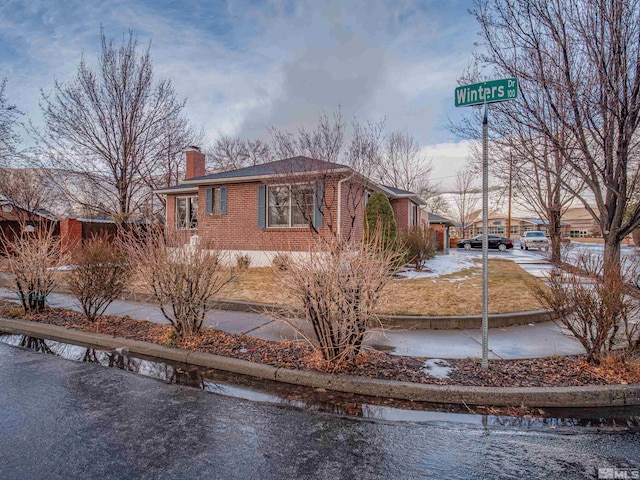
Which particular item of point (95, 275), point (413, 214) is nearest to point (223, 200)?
point (95, 275)

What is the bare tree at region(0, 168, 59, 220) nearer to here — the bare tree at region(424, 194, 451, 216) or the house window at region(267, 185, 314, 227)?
the house window at region(267, 185, 314, 227)

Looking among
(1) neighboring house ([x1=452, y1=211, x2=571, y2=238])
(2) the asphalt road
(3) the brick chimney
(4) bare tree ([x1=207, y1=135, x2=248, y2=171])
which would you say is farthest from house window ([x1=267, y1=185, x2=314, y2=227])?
(1) neighboring house ([x1=452, y1=211, x2=571, y2=238])

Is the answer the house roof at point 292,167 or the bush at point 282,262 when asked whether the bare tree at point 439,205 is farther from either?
the bush at point 282,262

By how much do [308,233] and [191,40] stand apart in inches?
287

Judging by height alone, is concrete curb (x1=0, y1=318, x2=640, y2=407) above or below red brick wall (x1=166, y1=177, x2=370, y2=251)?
below

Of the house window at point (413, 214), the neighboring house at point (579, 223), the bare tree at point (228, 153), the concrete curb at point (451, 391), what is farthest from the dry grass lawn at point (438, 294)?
the neighboring house at point (579, 223)

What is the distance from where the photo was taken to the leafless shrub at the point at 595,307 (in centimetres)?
407

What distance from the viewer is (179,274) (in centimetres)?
522

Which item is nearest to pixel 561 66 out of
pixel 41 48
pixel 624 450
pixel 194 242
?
pixel 624 450

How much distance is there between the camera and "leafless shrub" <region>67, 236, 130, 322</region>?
6.22m

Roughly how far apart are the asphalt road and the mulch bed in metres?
0.80

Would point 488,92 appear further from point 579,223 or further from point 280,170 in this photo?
point 579,223

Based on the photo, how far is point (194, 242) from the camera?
5.66m

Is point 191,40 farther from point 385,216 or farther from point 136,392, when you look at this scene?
point 136,392
